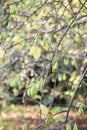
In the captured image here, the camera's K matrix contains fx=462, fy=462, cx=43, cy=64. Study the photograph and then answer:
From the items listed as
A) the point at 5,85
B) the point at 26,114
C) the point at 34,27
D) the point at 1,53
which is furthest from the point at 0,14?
the point at 26,114

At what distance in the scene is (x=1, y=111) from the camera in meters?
9.39

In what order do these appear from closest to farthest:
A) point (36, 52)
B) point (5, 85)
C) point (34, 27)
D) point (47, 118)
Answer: point (47, 118) < point (36, 52) < point (34, 27) < point (5, 85)

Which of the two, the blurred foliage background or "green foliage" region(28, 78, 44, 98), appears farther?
the blurred foliage background

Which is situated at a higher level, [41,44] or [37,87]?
[37,87]

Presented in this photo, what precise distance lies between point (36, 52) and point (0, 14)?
469 mm

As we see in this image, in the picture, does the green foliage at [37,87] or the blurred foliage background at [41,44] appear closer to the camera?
the green foliage at [37,87]

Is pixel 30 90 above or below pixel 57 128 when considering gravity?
above

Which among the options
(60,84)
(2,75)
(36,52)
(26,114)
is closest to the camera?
(36,52)

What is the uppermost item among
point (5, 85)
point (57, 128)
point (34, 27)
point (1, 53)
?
point (1, 53)

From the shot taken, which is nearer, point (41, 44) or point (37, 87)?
point (37, 87)

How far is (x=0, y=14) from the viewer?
3727 millimetres

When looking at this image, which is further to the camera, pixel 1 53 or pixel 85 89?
pixel 85 89

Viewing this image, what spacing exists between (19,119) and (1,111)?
23.9 inches

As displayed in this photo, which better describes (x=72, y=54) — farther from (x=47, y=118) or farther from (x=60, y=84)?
(x=47, y=118)
